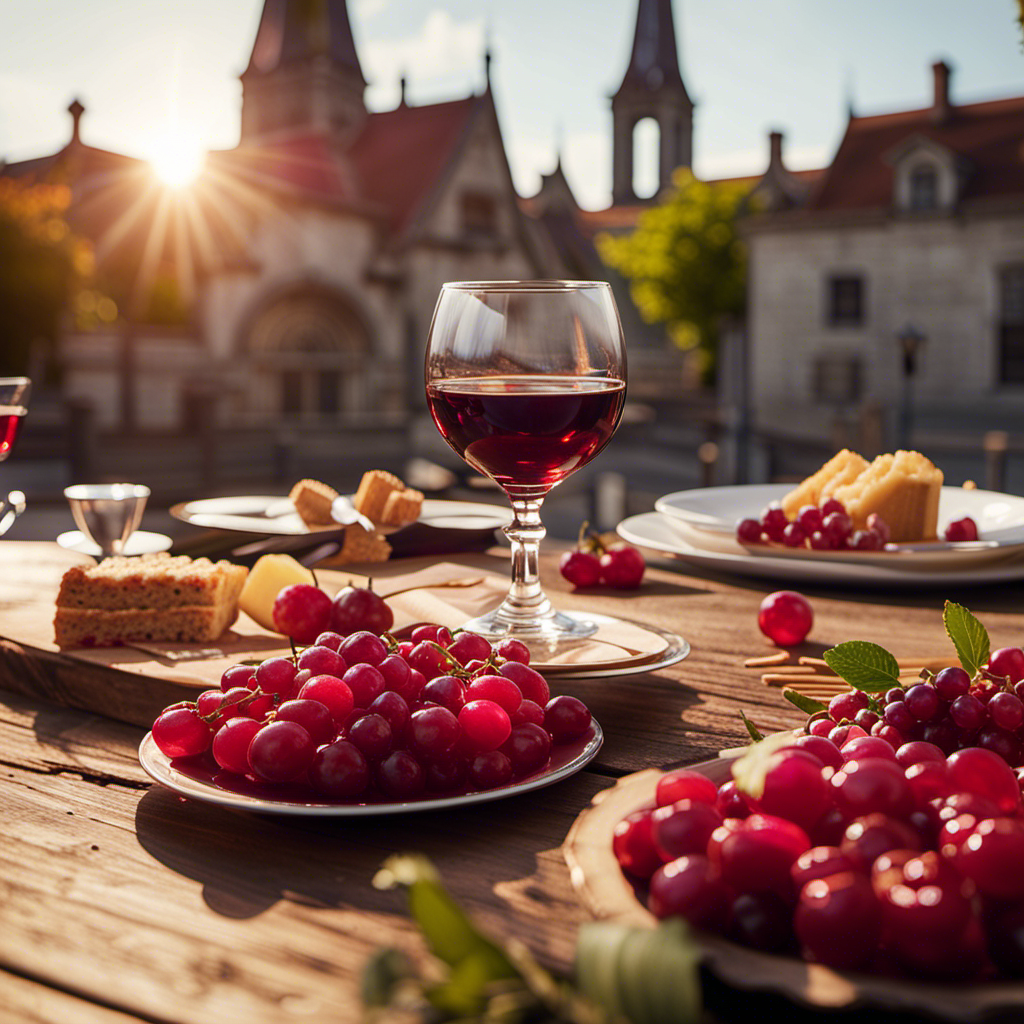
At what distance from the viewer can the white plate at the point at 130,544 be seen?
2.11 meters

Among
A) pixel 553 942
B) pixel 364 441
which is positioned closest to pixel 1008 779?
pixel 553 942

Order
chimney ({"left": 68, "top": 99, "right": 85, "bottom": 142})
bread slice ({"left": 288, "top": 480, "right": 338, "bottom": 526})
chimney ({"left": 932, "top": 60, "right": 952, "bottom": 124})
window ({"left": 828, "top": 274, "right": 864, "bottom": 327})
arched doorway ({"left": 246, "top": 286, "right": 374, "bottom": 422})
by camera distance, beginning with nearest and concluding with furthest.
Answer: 1. bread slice ({"left": 288, "top": 480, "right": 338, "bottom": 526})
2. arched doorway ({"left": 246, "top": 286, "right": 374, "bottom": 422})
3. chimney ({"left": 68, "top": 99, "right": 85, "bottom": 142})
4. window ({"left": 828, "top": 274, "right": 864, "bottom": 327})
5. chimney ({"left": 932, "top": 60, "right": 952, "bottom": 124})

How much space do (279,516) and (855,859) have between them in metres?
1.91

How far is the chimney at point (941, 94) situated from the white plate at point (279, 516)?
92.7 feet

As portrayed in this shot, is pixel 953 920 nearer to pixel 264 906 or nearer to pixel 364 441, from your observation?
pixel 264 906

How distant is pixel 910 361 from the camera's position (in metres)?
17.2

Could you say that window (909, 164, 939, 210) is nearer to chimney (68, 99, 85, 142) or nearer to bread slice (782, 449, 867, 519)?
chimney (68, 99, 85, 142)

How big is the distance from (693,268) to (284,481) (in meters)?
21.2

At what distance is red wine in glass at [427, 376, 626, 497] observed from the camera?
4.79 feet

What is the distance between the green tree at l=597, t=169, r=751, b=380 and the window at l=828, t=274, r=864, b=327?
16.5 feet

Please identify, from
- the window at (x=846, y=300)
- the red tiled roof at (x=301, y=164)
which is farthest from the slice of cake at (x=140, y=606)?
the window at (x=846, y=300)

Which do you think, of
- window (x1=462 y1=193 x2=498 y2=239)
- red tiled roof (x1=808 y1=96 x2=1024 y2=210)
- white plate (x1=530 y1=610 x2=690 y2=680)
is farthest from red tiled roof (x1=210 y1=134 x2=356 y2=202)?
white plate (x1=530 y1=610 x2=690 y2=680)

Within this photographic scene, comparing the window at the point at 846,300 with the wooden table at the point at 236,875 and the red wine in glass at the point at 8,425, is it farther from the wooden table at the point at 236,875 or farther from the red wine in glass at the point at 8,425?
the wooden table at the point at 236,875

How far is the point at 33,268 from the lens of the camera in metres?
18.0
